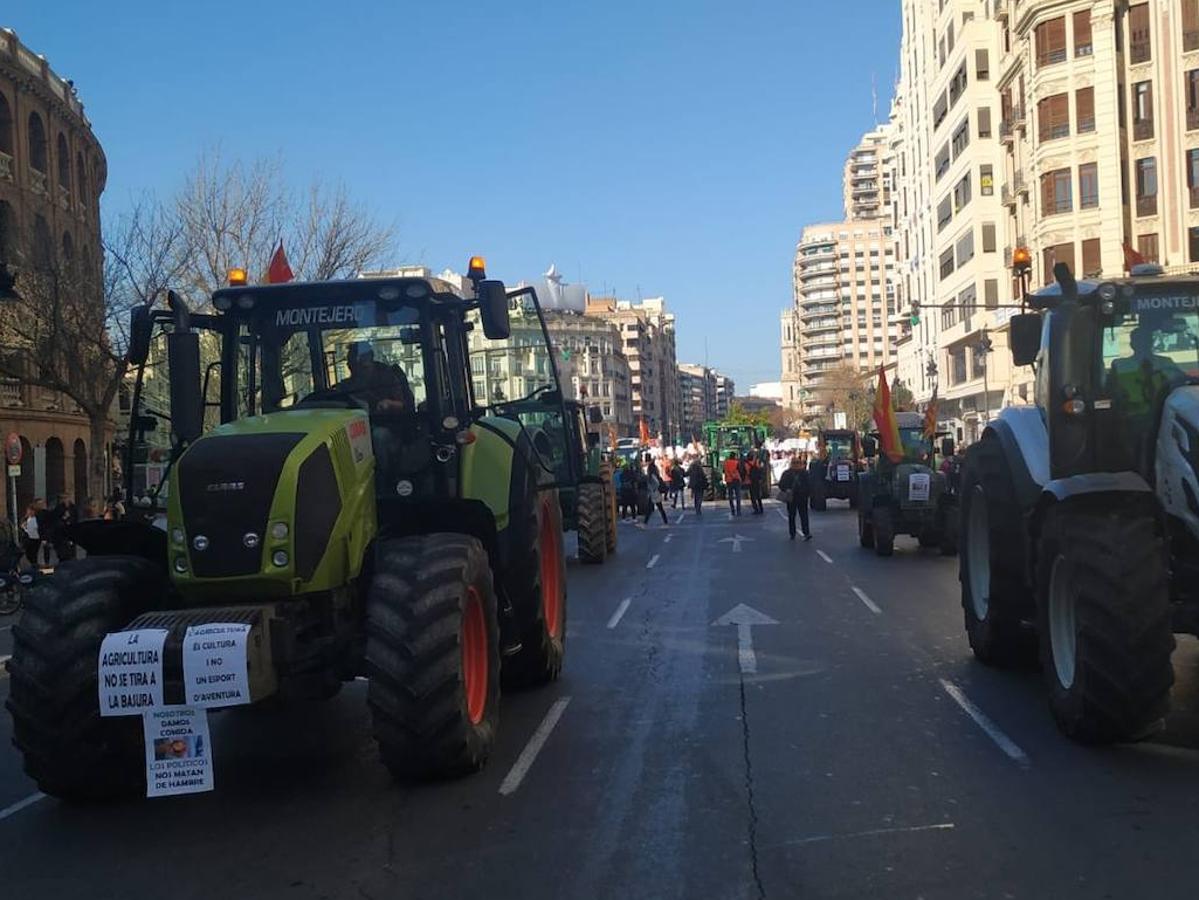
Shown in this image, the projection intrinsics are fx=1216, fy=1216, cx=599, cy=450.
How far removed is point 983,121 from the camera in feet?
183

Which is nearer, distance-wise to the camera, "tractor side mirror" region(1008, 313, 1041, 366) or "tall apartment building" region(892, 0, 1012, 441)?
"tractor side mirror" region(1008, 313, 1041, 366)

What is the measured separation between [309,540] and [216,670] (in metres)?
0.85

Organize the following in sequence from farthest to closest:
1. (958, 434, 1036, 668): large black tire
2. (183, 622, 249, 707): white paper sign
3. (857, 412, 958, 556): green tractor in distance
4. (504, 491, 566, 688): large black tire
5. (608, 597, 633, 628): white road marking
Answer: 1. (857, 412, 958, 556): green tractor in distance
2. (608, 597, 633, 628): white road marking
3. (958, 434, 1036, 668): large black tire
4. (504, 491, 566, 688): large black tire
5. (183, 622, 249, 707): white paper sign

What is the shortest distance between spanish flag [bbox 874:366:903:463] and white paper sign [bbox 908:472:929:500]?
34.5 inches

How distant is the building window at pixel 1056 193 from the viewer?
4678 cm

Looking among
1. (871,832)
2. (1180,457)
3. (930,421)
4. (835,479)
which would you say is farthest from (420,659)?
(835,479)

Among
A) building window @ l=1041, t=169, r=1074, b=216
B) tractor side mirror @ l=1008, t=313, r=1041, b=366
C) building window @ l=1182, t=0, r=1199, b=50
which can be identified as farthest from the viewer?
building window @ l=1041, t=169, r=1074, b=216

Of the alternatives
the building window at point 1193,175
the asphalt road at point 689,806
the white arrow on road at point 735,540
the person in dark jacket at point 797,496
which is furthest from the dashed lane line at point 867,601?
the building window at point 1193,175

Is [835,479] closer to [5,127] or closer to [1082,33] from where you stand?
[1082,33]

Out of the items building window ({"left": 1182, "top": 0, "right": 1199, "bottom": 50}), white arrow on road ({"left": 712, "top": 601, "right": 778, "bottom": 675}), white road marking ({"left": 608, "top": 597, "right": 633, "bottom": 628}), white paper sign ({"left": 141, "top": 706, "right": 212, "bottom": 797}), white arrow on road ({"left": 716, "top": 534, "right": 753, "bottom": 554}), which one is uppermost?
building window ({"left": 1182, "top": 0, "right": 1199, "bottom": 50})

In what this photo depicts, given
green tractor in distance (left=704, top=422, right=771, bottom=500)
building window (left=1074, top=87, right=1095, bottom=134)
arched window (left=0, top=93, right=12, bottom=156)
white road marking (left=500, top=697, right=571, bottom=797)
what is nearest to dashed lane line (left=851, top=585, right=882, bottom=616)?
white road marking (left=500, top=697, right=571, bottom=797)

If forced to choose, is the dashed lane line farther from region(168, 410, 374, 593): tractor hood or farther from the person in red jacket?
the person in red jacket

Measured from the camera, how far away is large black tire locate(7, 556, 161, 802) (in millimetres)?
6105

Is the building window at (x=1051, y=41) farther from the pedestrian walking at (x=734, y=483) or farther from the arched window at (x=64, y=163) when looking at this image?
the arched window at (x=64, y=163)
